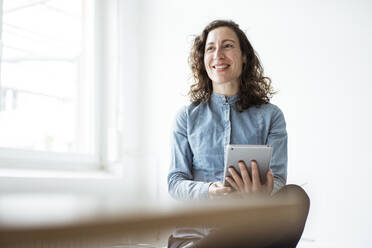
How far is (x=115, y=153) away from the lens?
2.79 metres

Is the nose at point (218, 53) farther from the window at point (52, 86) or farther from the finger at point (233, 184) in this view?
the window at point (52, 86)

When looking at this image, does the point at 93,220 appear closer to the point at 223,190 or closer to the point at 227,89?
the point at 223,190

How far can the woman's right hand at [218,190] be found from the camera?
1164 mm

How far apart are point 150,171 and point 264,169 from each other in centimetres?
178

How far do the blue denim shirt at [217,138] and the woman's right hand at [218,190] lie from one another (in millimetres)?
134

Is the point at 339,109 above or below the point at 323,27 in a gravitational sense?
below

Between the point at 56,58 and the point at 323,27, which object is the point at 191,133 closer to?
the point at 323,27

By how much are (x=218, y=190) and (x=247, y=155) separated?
0.43ft

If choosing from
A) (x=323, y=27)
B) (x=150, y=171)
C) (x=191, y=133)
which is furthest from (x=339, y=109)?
(x=150, y=171)

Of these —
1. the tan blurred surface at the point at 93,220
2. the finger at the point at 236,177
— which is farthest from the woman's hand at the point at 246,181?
the tan blurred surface at the point at 93,220

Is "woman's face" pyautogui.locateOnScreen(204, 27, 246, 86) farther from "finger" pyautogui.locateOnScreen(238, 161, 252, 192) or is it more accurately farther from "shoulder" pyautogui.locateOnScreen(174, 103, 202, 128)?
"finger" pyautogui.locateOnScreen(238, 161, 252, 192)

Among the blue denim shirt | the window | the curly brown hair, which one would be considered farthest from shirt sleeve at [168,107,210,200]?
the window

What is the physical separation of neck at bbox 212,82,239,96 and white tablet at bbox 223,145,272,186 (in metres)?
0.42

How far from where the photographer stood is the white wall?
2.07 m
